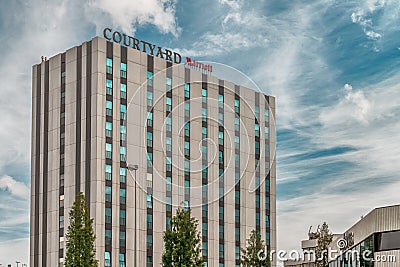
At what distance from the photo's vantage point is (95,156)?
9712cm

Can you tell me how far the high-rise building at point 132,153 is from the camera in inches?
3871

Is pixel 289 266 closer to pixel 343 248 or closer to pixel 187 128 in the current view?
pixel 187 128

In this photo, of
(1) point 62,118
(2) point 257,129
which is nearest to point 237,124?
(2) point 257,129

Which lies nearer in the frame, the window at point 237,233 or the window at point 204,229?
the window at point 204,229

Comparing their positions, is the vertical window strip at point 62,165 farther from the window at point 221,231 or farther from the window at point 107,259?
the window at point 221,231

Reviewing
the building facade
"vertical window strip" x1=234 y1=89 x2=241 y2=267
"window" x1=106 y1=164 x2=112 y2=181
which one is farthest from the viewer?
"vertical window strip" x1=234 y1=89 x2=241 y2=267

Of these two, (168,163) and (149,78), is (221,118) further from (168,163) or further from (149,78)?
(149,78)

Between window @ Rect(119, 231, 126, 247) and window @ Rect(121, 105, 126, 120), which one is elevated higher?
window @ Rect(121, 105, 126, 120)

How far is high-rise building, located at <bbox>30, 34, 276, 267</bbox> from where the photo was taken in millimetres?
98312

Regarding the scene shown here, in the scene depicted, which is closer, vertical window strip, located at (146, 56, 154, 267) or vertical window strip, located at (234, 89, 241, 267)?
vertical window strip, located at (146, 56, 154, 267)

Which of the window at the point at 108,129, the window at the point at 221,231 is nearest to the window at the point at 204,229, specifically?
the window at the point at 221,231

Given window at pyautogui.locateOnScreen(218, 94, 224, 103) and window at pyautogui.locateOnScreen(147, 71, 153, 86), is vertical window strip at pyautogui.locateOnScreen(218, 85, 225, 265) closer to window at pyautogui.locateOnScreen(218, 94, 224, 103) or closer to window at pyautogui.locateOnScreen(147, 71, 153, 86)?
window at pyautogui.locateOnScreen(218, 94, 224, 103)

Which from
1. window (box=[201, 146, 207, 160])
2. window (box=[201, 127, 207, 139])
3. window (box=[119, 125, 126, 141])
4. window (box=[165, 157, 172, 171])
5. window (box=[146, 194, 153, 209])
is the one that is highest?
window (box=[201, 127, 207, 139])

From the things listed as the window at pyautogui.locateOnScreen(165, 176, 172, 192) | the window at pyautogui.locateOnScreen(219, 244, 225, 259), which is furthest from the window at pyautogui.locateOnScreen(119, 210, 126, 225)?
the window at pyautogui.locateOnScreen(219, 244, 225, 259)
